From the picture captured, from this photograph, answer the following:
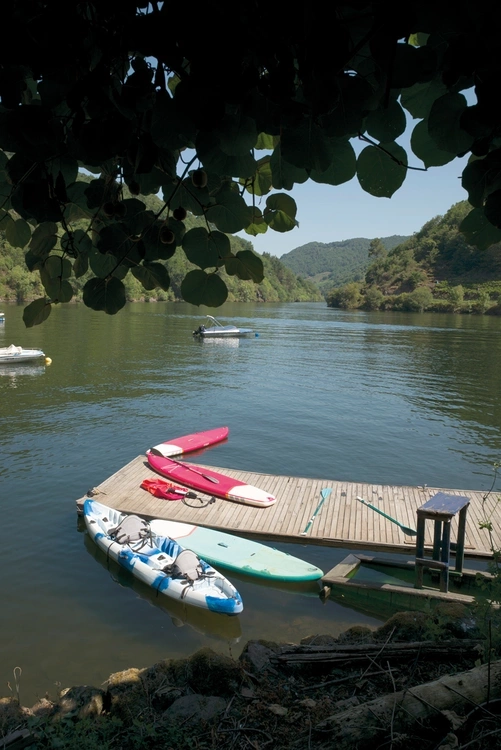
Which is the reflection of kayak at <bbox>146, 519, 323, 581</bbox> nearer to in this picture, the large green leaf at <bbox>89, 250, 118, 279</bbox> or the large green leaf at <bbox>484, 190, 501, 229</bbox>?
the large green leaf at <bbox>89, 250, 118, 279</bbox>

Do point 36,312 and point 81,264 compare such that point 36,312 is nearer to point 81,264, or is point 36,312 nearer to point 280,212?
point 81,264

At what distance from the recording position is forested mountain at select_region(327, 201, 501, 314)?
3834 inches

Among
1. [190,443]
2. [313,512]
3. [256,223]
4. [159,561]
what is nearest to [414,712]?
[256,223]

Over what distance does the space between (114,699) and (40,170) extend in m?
3.94

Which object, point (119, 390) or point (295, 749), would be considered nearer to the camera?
point (295, 749)

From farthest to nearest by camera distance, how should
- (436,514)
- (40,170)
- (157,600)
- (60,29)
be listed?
1. (157,600)
2. (436,514)
3. (40,170)
4. (60,29)

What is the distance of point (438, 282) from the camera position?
352 feet

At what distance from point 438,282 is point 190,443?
99.8m

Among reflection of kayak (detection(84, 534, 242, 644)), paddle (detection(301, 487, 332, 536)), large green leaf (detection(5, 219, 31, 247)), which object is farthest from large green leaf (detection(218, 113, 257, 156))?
paddle (detection(301, 487, 332, 536))

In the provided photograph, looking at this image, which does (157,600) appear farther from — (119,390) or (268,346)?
(268,346)

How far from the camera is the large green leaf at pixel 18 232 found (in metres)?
1.74

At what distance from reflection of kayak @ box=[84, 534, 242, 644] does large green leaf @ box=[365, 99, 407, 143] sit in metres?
8.89

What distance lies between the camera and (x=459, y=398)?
2717cm

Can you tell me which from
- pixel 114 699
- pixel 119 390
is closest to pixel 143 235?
pixel 114 699
